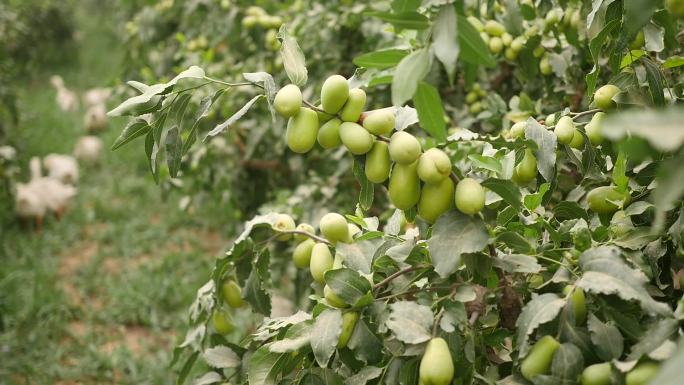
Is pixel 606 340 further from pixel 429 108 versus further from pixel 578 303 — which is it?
pixel 429 108

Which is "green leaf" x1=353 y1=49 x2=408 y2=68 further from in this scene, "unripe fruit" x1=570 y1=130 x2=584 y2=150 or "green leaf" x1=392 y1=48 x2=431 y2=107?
"unripe fruit" x1=570 y1=130 x2=584 y2=150

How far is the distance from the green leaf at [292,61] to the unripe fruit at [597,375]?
1.60 feet

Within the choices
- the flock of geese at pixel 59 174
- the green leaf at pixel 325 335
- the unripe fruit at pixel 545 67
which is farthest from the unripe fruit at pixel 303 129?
the flock of geese at pixel 59 174

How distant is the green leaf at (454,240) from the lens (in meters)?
0.72

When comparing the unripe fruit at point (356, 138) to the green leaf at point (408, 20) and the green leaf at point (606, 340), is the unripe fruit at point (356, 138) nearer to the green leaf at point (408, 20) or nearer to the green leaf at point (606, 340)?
the green leaf at point (408, 20)

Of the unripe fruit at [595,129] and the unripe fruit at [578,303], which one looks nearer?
the unripe fruit at [578,303]

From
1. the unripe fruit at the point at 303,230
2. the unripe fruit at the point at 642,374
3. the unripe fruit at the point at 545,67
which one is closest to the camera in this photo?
the unripe fruit at the point at 642,374

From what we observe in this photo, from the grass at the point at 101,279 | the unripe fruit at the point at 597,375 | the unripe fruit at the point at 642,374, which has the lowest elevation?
the grass at the point at 101,279

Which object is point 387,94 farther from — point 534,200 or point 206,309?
point 534,200

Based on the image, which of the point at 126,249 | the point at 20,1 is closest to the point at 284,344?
the point at 126,249

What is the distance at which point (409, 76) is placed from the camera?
0.65m

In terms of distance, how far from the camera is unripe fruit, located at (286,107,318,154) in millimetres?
825

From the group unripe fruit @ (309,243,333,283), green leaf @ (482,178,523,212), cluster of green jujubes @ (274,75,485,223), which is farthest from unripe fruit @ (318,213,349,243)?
green leaf @ (482,178,523,212)

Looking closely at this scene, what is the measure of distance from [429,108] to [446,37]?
81 mm
